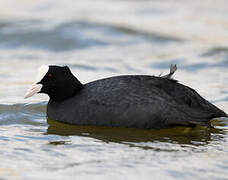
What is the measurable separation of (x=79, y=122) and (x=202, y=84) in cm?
306

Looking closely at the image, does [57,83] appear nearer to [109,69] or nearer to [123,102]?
[123,102]

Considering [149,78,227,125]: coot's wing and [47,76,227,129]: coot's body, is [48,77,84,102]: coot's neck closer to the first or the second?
[47,76,227,129]: coot's body

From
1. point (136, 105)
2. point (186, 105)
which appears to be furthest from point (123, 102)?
point (186, 105)

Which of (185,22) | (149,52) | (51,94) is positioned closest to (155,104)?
(51,94)

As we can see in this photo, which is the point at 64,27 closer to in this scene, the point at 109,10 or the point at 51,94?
the point at 109,10

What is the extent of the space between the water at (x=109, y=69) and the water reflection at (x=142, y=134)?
0.01m

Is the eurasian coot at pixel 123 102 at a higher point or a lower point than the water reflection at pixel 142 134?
higher

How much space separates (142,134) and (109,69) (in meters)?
3.72

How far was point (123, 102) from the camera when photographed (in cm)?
644

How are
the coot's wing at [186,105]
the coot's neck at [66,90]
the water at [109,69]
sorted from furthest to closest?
the coot's neck at [66,90]
the coot's wing at [186,105]
the water at [109,69]

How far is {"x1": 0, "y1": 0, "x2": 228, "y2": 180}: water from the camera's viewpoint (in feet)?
17.7

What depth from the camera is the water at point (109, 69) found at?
5.38 m

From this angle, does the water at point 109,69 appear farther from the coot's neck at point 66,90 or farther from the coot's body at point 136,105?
the coot's neck at point 66,90

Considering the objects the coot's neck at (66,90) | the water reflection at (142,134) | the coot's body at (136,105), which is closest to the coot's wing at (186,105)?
the coot's body at (136,105)
